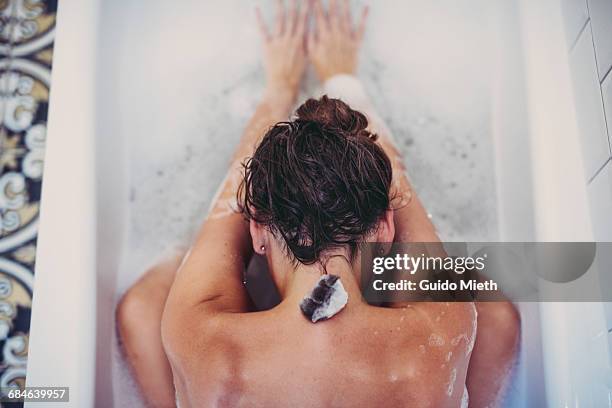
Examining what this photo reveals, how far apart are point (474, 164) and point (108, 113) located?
79 centimetres

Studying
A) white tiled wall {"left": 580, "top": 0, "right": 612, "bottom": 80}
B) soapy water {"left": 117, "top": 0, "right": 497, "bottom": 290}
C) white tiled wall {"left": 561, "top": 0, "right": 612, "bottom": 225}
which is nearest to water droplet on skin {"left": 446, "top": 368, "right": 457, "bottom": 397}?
soapy water {"left": 117, "top": 0, "right": 497, "bottom": 290}

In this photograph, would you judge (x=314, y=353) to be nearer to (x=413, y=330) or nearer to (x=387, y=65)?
(x=413, y=330)

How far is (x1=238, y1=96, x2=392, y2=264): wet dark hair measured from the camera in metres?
0.96

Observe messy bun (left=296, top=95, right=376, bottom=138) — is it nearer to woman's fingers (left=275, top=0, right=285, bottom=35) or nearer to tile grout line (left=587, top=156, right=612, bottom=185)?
woman's fingers (left=275, top=0, right=285, bottom=35)

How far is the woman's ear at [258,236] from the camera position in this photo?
1.03 m

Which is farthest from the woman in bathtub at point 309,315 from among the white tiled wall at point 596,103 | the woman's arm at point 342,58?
the white tiled wall at point 596,103

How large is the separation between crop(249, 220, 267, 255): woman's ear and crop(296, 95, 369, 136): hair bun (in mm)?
212

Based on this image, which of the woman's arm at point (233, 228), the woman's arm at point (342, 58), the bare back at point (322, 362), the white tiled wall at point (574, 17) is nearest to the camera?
the bare back at point (322, 362)

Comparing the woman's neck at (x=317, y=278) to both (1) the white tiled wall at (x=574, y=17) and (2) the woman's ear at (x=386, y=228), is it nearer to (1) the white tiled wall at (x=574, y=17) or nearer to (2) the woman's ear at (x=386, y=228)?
(2) the woman's ear at (x=386, y=228)

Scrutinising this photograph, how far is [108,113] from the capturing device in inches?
47.4

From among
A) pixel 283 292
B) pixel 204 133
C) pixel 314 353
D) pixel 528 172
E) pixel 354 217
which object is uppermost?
pixel 204 133

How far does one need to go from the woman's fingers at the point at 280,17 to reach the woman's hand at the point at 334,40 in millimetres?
68

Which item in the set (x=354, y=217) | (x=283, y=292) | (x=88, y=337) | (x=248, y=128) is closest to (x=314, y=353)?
(x=283, y=292)

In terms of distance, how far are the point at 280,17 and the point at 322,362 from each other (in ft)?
2.64
